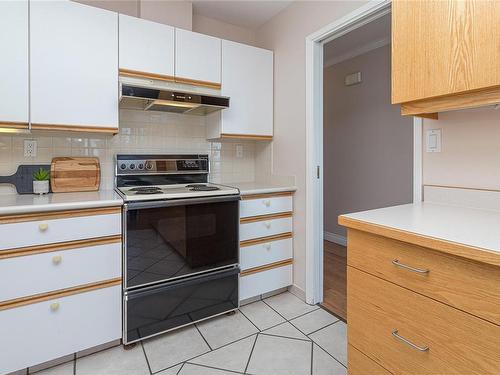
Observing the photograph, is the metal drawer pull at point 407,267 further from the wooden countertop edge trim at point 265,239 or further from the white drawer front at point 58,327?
the white drawer front at point 58,327

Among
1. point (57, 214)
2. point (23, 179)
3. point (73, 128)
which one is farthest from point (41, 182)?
point (57, 214)

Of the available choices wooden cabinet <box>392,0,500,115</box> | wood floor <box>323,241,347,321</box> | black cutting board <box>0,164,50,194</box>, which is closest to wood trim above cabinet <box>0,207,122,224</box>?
black cutting board <box>0,164,50,194</box>

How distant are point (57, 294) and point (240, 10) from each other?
246 cm

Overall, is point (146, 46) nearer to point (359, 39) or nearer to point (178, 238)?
point (178, 238)

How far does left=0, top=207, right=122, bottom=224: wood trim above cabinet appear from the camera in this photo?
1.43 m

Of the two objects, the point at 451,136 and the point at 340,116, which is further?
the point at 340,116

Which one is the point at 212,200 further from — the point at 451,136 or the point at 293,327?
the point at 451,136

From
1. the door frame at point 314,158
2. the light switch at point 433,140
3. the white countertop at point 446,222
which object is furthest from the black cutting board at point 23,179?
the light switch at point 433,140

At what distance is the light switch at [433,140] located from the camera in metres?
1.46

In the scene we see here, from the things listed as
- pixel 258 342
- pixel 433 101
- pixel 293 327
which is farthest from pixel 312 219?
pixel 433 101

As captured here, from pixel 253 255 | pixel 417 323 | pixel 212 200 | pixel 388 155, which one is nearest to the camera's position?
pixel 417 323

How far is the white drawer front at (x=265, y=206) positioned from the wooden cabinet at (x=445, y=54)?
1182mm

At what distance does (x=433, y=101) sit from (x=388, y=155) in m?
2.18

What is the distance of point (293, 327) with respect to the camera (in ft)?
6.42
